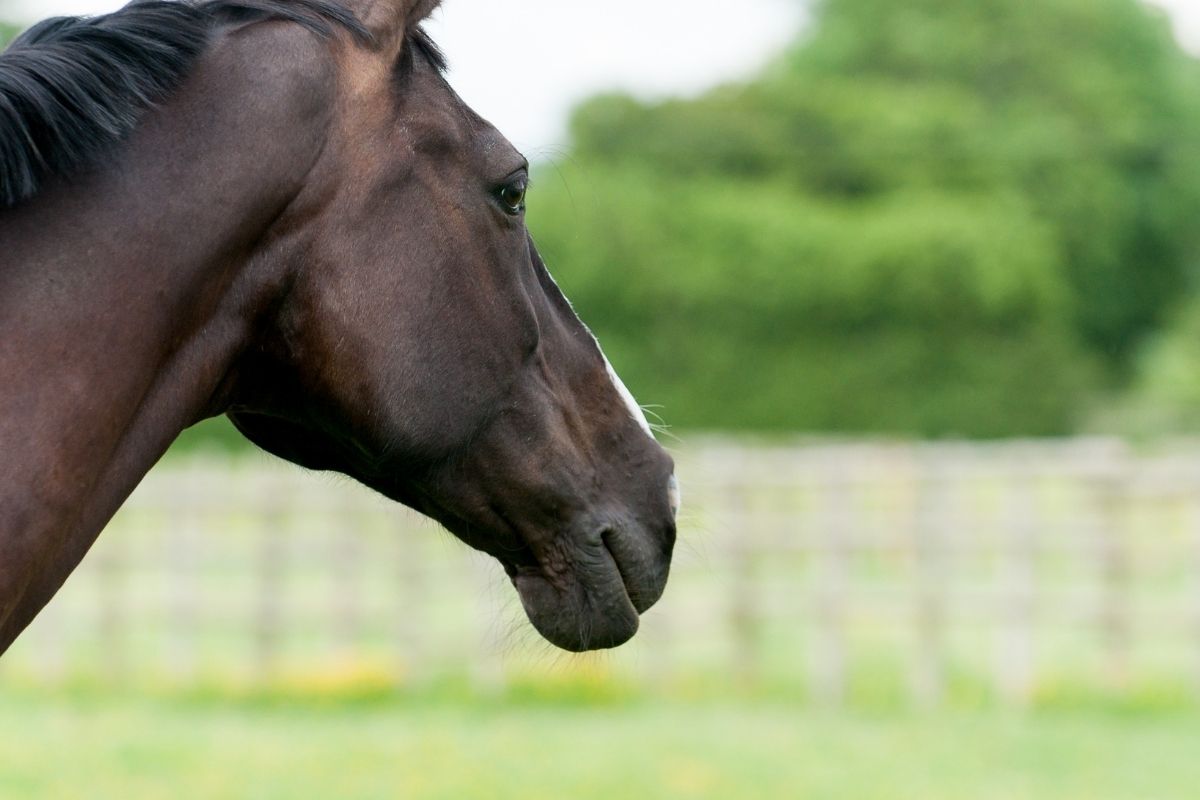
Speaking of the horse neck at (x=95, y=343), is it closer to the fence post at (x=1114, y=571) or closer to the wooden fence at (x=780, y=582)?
the wooden fence at (x=780, y=582)

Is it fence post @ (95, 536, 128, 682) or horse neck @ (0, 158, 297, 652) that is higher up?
horse neck @ (0, 158, 297, 652)

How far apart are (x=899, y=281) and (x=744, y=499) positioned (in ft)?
83.5

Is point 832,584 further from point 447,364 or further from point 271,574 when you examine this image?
point 447,364

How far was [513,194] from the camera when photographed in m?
2.12

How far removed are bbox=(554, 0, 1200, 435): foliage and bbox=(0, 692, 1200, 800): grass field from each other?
71.0 feet

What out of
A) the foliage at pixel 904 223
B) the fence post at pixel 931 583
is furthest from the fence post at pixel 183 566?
the foliage at pixel 904 223

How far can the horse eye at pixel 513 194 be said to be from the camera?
211 cm

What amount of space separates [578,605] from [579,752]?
6761 millimetres

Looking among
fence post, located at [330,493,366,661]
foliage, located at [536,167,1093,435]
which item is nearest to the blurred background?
fence post, located at [330,493,366,661]

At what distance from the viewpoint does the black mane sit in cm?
175

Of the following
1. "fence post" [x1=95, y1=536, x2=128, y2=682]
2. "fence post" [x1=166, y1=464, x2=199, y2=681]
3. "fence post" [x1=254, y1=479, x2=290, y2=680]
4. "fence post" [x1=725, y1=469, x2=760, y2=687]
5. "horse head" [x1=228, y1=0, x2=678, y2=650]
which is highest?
"horse head" [x1=228, y1=0, x2=678, y2=650]

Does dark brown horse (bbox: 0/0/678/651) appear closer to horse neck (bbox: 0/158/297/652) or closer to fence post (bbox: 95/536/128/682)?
horse neck (bbox: 0/158/297/652)

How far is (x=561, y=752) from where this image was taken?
347 inches

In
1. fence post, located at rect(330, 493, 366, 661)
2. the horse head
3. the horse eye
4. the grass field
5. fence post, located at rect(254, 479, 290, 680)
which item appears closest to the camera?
the horse head
